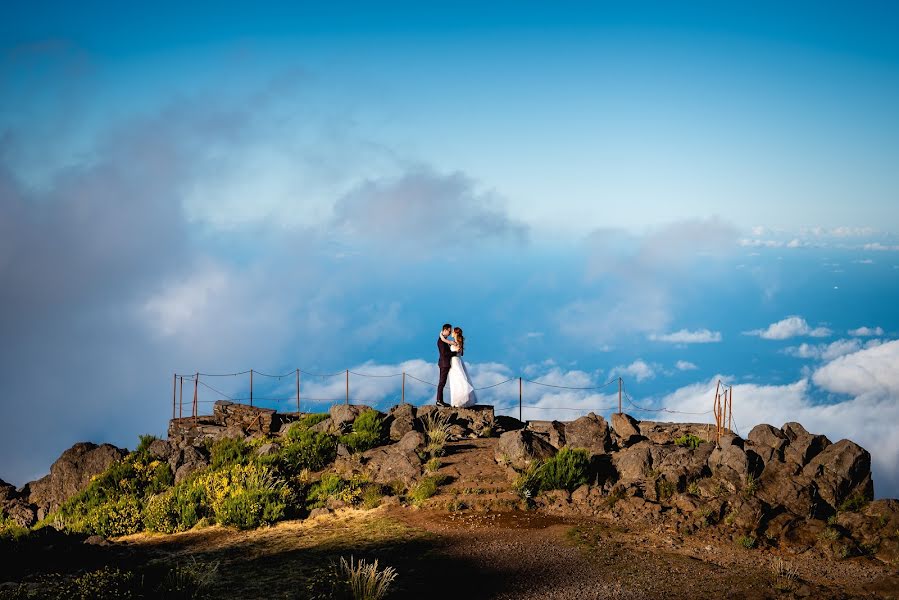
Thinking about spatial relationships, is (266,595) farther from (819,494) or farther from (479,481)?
(819,494)

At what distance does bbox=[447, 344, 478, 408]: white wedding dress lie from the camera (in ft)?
78.3

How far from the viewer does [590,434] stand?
20062 mm

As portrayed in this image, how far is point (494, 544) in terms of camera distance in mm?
14211

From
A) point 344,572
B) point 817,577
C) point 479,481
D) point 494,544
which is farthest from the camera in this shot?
point 479,481

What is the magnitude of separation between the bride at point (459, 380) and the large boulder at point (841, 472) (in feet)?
32.5

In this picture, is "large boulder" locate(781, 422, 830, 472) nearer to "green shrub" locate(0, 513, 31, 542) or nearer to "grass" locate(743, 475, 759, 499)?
"grass" locate(743, 475, 759, 499)

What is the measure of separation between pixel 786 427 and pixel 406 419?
30.6ft

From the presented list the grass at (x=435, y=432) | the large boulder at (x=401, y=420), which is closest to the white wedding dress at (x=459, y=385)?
the grass at (x=435, y=432)

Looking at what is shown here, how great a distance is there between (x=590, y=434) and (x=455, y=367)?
5.33 meters

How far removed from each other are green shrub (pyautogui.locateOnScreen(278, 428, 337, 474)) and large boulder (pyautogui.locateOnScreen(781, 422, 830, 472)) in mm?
10433

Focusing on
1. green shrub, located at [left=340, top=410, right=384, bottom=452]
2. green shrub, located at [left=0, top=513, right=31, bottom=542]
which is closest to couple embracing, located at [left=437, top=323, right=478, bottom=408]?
green shrub, located at [left=340, top=410, right=384, bottom=452]

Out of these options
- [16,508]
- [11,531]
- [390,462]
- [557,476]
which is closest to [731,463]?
[557,476]

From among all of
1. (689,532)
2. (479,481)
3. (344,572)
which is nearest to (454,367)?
(479,481)

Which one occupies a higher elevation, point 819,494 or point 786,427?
point 786,427
